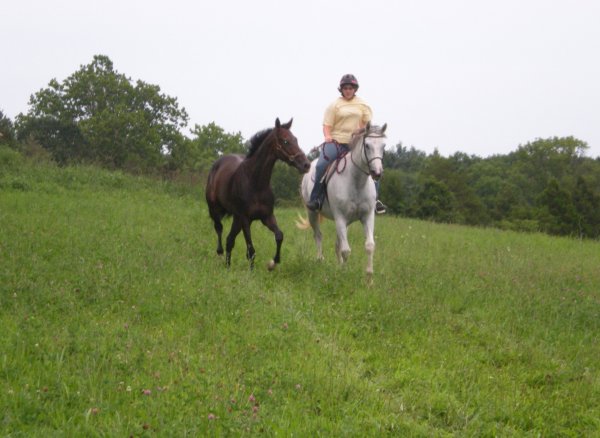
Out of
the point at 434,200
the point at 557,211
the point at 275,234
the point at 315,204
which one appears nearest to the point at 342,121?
the point at 315,204

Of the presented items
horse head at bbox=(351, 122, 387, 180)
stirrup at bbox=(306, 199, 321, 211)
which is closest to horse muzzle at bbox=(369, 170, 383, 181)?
horse head at bbox=(351, 122, 387, 180)

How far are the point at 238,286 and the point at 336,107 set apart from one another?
4.27 meters

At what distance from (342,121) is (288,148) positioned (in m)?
1.89

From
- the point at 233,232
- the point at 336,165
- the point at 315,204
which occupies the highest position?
the point at 336,165

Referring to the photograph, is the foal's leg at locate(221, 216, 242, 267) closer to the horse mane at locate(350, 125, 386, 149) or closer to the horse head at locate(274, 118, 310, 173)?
the horse head at locate(274, 118, 310, 173)

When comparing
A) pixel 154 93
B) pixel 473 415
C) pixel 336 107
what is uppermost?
pixel 154 93

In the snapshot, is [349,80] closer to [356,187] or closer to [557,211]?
[356,187]

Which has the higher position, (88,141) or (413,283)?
(88,141)

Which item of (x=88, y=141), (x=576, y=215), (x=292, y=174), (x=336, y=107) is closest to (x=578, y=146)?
(x=576, y=215)

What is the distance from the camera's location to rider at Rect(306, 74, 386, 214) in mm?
9674

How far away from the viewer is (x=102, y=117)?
168 ft

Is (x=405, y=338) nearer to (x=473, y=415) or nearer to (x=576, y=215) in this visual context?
(x=473, y=415)

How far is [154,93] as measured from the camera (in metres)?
56.4

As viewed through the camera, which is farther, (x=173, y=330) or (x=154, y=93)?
(x=154, y=93)
